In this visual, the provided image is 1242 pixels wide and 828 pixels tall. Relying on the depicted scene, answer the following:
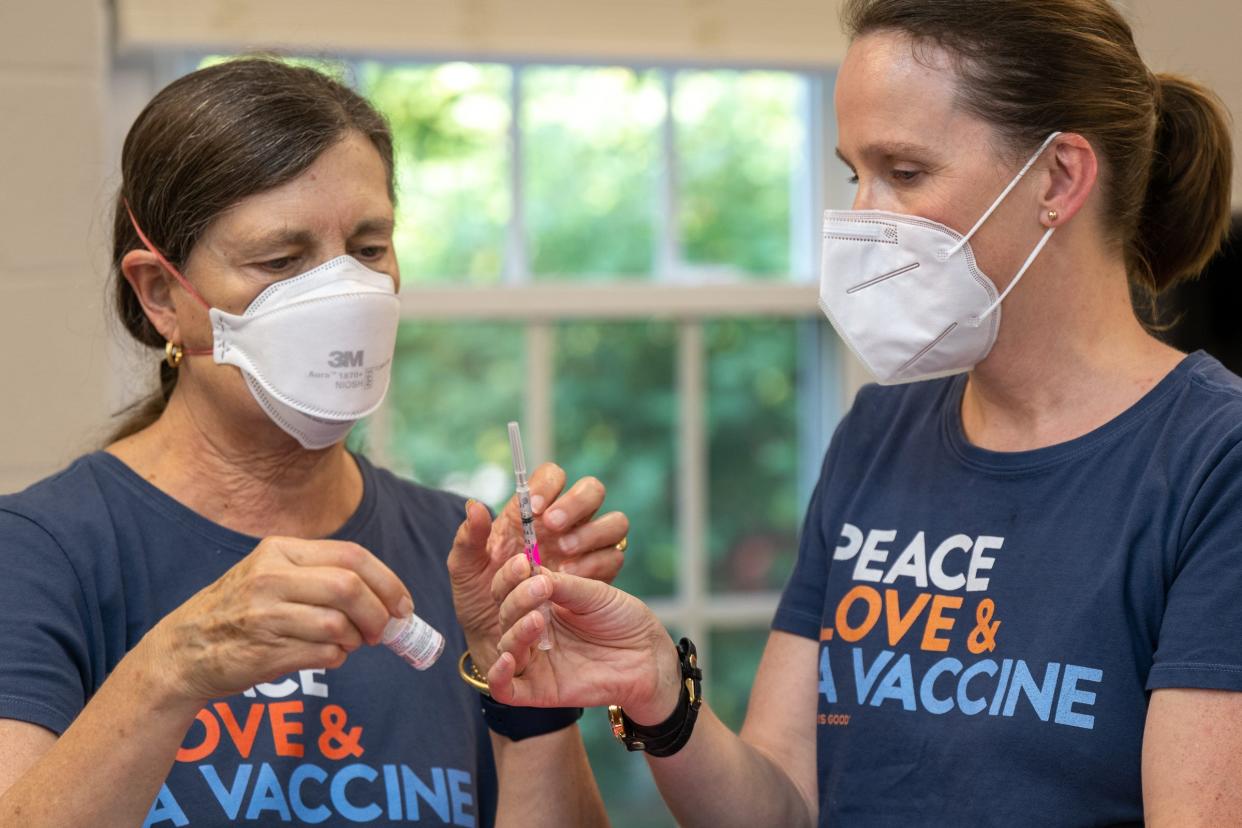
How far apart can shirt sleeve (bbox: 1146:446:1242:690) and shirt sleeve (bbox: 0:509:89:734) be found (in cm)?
97

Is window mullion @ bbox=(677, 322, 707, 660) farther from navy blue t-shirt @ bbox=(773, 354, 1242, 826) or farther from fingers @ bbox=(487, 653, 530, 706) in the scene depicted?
fingers @ bbox=(487, 653, 530, 706)

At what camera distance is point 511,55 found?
265 cm

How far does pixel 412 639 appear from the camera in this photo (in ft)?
3.90

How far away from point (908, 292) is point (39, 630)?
2.96 feet

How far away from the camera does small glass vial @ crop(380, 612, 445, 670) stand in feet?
3.86

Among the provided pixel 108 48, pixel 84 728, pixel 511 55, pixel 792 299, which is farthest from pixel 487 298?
pixel 84 728

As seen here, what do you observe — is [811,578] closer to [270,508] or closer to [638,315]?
[270,508]

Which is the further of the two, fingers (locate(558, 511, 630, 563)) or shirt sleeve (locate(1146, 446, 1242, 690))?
fingers (locate(558, 511, 630, 563))

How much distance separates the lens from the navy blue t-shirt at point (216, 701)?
4.18ft

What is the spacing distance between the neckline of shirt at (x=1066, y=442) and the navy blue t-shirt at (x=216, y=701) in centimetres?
60

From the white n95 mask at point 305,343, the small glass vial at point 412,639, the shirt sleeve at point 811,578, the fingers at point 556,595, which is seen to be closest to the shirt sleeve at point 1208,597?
the shirt sleeve at point 811,578

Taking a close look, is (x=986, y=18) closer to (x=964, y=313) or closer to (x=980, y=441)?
(x=964, y=313)

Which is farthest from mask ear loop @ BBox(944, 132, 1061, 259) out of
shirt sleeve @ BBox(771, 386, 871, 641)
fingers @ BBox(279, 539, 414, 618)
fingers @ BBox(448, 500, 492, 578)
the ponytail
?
fingers @ BBox(279, 539, 414, 618)

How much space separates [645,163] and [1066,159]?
1.69 meters
